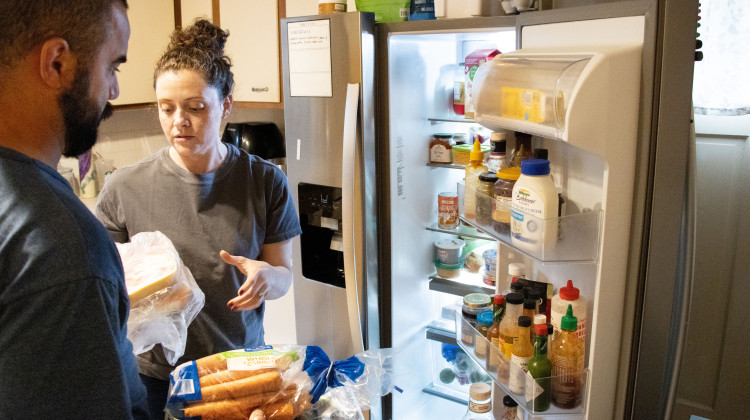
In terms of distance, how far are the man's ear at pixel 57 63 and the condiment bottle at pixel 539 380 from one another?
975mm

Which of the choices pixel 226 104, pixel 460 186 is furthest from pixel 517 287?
pixel 226 104

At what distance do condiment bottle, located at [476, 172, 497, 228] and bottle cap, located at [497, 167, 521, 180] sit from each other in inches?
2.8

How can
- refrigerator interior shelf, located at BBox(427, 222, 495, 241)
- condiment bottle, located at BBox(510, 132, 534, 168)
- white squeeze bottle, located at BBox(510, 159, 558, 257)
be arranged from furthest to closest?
refrigerator interior shelf, located at BBox(427, 222, 495, 241)
condiment bottle, located at BBox(510, 132, 534, 168)
white squeeze bottle, located at BBox(510, 159, 558, 257)

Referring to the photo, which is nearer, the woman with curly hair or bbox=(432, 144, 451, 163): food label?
the woman with curly hair

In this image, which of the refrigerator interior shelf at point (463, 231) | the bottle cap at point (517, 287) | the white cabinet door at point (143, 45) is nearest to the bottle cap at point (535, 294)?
the bottle cap at point (517, 287)

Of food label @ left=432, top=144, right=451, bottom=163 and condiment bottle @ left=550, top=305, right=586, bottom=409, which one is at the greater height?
food label @ left=432, top=144, right=451, bottom=163

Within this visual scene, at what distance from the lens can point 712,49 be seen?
192 cm

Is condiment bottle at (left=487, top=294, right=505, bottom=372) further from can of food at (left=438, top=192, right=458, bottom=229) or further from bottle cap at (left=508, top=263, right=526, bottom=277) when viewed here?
can of food at (left=438, top=192, right=458, bottom=229)

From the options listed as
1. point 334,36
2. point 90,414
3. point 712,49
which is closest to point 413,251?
point 334,36

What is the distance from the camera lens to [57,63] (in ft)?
2.90

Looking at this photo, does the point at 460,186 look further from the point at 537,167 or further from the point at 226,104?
the point at 226,104

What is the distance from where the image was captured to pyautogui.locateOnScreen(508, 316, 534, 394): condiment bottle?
1.31 meters

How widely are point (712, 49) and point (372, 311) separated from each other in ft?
4.55

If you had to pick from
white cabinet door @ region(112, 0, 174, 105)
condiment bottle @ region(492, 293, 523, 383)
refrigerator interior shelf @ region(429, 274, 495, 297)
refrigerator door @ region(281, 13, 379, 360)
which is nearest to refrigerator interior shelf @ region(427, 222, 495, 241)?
refrigerator interior shelf @ region(429, 274, 495, 297)
